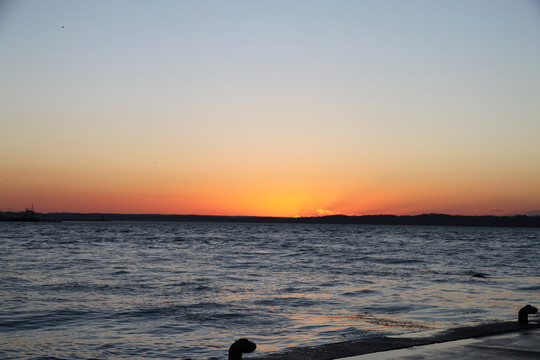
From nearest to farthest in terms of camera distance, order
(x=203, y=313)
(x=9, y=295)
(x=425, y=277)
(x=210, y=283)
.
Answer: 1. (x=203, y=313)
2. (x=9, y=295)
3. (x=210, y=283)
4. (x=425, y=277)

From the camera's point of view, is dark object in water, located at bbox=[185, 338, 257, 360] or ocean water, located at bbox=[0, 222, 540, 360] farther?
ocean water, located at bbox=[0, 222, 540, 360]

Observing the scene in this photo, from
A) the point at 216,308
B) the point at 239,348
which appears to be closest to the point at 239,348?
the point at 239,348

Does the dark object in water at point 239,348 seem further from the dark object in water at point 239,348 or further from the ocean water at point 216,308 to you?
the ocean water at point 216,308

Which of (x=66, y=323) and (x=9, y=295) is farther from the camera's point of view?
(x=9, y=295)

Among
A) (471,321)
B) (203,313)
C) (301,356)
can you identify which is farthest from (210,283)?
(301,356)

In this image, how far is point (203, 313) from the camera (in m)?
13.9

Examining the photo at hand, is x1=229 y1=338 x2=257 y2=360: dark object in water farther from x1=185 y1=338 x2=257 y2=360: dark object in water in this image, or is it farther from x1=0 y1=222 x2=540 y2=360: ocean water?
x1=0 y1=222 x2=540 y2=360: ocean water

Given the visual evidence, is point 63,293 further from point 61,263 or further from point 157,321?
point 61,263

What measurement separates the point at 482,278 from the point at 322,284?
852 cm

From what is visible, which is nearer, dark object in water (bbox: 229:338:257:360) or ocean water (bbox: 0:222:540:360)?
dark object in water (bbox: 229:338:257:360)

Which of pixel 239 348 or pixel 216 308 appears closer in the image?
pixel 239 348

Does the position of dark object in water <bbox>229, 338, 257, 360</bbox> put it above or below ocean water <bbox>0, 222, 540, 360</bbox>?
above

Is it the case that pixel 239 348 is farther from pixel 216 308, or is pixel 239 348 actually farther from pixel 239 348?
pixel 216 308

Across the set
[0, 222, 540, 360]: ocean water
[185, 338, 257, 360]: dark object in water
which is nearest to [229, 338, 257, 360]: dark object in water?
[185, 338, 257, 360]: dark object in water
